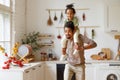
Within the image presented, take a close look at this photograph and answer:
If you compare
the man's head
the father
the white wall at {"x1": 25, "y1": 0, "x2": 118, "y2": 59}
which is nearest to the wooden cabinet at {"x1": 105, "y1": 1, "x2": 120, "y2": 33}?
the white wall at {"x1": 25, "y1": 0, "x2": 118, "y2": 59}

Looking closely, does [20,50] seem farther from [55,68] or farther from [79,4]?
[79,4]

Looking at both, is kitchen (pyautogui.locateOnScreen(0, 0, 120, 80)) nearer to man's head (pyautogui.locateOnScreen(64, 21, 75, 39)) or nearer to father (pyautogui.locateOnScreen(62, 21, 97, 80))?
father (pyautogui.locateOnScreen(62, 21, 97, 80))

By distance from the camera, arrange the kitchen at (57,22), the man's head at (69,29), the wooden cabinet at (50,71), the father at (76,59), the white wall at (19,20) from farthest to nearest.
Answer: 1. the kitchen at (57,22)
2. the wooden cabinet at (50,71)
3. the white wall at (19,20)
4. the father at (76,59)
5. the man's head at (69,29)

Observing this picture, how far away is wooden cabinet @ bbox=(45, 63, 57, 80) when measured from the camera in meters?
5.78

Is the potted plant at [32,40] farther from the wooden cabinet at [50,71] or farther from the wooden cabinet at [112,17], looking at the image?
the wooden cabinet at [112,17]

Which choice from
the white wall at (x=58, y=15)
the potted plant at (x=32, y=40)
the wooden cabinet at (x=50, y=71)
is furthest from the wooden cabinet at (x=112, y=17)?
the potted plant at (x=32, y=40)

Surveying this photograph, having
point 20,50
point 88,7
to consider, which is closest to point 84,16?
point 88,7

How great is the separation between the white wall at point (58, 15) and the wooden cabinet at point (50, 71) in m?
0.63

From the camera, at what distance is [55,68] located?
5.77 metres

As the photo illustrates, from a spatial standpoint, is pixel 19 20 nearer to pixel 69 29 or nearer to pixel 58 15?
pixel 58 15

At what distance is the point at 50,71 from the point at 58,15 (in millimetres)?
1480

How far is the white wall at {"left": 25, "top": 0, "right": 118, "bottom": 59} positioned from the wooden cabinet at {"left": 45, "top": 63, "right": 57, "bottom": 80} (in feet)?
2.07

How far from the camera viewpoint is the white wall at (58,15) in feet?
20.4

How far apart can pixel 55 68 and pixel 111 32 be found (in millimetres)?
1630
